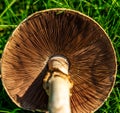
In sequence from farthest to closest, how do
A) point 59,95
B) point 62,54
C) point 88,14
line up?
1. point 88,14
2. point 62,54
3. point 59,95

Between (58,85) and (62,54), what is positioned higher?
(62,54)

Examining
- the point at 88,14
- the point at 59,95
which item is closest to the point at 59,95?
the point at 59,95

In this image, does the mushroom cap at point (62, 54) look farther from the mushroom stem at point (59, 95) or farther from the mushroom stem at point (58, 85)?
the mushroom stem at point (59, 95)

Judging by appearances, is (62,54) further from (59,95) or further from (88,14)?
(88,14)

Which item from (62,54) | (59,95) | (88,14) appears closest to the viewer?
(59,95)

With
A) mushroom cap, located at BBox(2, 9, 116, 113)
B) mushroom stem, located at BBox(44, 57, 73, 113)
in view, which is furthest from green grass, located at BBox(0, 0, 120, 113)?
mushroom stem, located at BBox(44, 57, 73, 113)

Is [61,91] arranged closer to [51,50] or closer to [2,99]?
[51,50]

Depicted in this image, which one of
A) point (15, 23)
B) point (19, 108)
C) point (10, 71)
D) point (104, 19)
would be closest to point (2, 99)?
point (19, 108)
